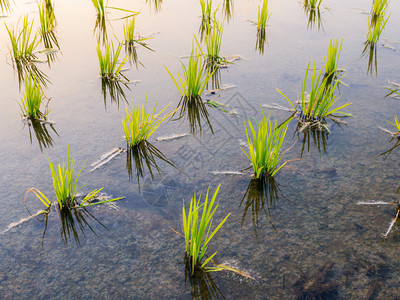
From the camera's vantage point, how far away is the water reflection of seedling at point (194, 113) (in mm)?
2654

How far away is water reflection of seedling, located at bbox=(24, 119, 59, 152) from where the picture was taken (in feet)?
8.00

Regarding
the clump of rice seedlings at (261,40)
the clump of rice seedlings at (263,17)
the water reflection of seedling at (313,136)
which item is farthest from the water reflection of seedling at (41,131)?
the clump of rice seedlings at (263,17)

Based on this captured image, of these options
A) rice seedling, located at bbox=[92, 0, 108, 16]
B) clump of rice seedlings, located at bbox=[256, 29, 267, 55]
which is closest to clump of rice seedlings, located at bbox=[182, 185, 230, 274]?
clump of rice seedlings, located at bbox=[256, 29, 267, 55]

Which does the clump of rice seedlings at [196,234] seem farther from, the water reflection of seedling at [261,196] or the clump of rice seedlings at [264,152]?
the clump of rice seedlings at [264,152]

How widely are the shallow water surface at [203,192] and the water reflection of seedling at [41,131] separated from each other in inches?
0.6

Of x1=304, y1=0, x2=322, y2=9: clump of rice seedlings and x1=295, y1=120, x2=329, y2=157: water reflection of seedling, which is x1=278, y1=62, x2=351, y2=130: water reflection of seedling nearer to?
x1=295, y1=120, x2=329, y2=157: water reflection of seedling

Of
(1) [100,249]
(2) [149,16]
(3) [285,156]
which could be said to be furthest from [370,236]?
(2) [149,16]

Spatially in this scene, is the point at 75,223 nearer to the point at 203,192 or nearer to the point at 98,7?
the point at 203,192

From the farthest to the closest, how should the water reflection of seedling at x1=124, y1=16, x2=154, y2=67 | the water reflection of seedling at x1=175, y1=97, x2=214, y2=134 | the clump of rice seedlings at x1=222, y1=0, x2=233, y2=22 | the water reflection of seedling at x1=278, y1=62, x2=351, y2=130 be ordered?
1. the clump of rice seedlings at x1=222, y1=0, x2=233, y2=22
2. the water reflection of seedling at x1=124, y1=16, x2=154, y2=67
3. the water reflection of seedling at x1=175, y1=97, x2=214, y2=134
4. the water reflection of seedling at x1=278, y1=62, x2=351, y2=130

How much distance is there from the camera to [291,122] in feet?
8.79

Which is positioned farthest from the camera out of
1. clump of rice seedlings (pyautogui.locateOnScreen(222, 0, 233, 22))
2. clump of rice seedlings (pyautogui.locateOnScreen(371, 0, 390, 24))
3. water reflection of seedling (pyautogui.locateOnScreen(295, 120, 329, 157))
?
clump of rice seedlings (pyautogui.locateOnScreen(222, 0, 233, 22))

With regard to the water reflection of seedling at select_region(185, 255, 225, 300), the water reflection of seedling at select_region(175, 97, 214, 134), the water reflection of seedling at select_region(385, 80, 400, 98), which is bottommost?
the water reflection of seedling at select_region(185, 255, 225, 300)

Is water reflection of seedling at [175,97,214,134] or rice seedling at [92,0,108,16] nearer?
water reflection of seedling at [175,97,214,134]

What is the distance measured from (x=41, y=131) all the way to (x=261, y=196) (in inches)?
64.0
